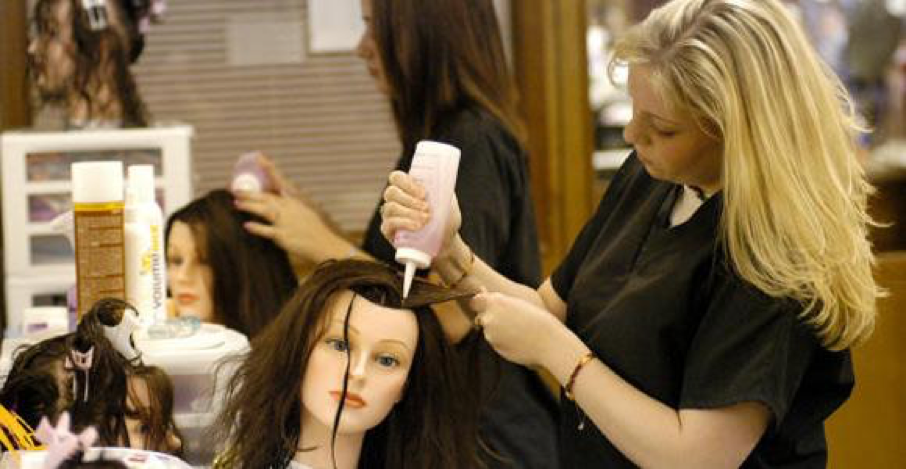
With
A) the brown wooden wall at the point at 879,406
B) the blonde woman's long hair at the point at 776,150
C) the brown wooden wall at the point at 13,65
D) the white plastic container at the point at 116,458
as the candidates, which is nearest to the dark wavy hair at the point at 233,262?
the brown wooden wall at the point at 13,65

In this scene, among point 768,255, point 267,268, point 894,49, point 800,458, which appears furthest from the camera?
point 894,49

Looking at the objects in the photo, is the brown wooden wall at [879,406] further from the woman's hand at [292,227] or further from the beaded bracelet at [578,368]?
the beaded bracelet at [578,368]

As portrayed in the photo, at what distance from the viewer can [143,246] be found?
203 cm

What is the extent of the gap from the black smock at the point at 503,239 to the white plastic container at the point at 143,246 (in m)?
0.42

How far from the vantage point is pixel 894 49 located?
3953 millimetres

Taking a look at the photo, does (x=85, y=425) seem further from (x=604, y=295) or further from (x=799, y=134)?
(x=799, y=134)

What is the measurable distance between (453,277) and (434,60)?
52 centimetres

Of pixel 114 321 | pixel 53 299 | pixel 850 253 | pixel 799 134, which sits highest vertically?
pixel 799 134

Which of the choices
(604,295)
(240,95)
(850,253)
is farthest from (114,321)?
(240,95)

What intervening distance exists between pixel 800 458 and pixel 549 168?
6.08 ft

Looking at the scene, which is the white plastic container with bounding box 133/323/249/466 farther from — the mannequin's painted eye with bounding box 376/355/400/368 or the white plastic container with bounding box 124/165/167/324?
the mannequin's painted eye with bounding box 376/355/400/368

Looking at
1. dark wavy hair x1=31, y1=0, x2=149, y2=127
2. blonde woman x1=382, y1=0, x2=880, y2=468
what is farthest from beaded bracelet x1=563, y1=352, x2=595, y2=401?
dark wavy hair x1=31, y1=0, x2=149, y2=127

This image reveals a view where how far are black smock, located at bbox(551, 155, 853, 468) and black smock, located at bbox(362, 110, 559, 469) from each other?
0.38 metres

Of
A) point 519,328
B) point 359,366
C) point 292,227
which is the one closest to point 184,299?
point 292,227
